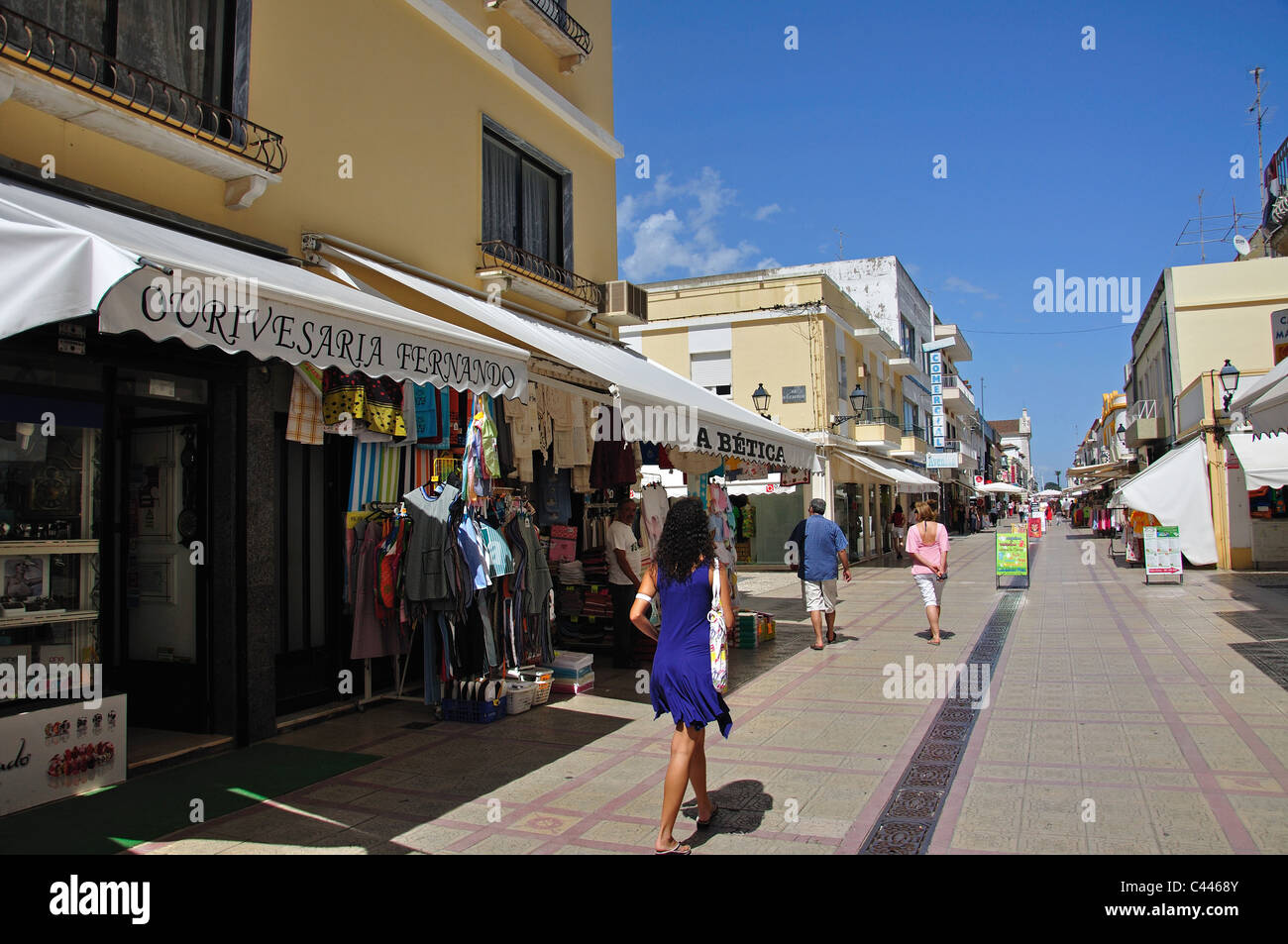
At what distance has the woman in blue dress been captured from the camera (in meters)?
4.02

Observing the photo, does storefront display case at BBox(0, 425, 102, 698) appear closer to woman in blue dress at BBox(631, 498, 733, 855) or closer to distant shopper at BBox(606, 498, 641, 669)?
woman in blue dress at BBox(631, 498, 733, 855)

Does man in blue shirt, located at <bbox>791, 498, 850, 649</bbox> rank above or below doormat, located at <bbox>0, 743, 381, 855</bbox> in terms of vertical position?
above

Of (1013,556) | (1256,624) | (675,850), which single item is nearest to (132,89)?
(675,850)

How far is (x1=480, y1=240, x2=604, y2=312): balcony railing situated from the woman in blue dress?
5.76 m

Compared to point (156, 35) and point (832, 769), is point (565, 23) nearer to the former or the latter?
point (156, 35)

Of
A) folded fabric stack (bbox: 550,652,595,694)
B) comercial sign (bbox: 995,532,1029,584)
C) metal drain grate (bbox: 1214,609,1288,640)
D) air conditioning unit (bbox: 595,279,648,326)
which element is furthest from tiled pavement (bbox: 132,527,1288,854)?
comercial sign (bbox: 995,532,1029,584)

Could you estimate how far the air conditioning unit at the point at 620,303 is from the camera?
11.3m

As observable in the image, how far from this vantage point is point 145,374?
5727mm

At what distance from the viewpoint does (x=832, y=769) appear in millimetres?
5375

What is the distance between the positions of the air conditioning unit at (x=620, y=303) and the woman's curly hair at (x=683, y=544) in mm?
7356

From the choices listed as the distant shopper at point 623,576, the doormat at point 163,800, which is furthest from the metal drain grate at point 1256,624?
the doormat at point 163,800
